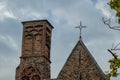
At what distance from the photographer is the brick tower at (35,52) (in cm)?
2795

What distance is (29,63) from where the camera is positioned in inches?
1116

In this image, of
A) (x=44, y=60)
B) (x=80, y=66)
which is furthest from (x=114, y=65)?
(x=44, y=60)

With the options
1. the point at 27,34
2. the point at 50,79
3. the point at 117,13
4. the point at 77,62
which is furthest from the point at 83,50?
the point at 117,13

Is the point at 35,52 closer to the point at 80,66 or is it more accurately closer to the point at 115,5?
the point at 80,66

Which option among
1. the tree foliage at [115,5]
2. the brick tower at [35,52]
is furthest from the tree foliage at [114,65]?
the brick tower at [35,52]

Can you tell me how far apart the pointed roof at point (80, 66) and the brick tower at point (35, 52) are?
2.00m

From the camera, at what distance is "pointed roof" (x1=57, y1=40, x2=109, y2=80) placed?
25.9 metres

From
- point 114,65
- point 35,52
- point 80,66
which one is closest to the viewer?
point 114,65

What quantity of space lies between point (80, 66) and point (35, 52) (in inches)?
157

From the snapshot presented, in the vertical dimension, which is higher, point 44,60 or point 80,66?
point 44,60

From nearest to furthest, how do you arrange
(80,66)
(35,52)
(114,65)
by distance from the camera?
1. (114,65)
2. (80,66)
3. (35,52)

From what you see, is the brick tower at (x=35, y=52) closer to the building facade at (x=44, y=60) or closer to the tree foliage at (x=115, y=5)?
the building facade at (x=44, y=60)

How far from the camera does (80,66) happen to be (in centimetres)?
2633

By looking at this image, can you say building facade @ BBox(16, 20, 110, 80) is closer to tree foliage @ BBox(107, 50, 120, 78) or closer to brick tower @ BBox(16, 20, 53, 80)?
brick tower @ BBox(16, 20, 53, 80)
